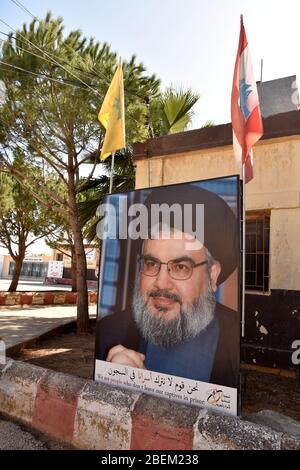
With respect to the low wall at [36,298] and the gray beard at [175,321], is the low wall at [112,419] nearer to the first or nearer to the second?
the gray beard at [175,321]

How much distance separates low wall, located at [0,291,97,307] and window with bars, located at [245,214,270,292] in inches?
531

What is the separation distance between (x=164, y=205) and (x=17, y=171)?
8.15 m

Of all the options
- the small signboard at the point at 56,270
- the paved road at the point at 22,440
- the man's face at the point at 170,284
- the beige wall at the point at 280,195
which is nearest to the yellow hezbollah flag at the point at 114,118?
the beige wall at the point at 280,195

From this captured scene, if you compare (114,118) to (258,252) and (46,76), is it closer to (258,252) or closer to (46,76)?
(258,252)

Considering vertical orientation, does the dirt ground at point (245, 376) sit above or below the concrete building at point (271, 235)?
Result: below

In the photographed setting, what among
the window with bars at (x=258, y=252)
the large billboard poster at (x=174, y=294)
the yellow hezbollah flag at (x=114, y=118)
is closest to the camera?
the large billboard poster at (x=174, y=294)

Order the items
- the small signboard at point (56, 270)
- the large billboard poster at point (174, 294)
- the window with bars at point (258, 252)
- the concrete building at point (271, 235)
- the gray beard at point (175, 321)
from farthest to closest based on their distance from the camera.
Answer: the small signboard at point (56, 270) < the window with bars at point (258, 252) < the concrete building at point (271, 235) < the gray beard at point (175, 321) < the large billboard poster at point (174, 294)

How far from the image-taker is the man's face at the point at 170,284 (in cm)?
356

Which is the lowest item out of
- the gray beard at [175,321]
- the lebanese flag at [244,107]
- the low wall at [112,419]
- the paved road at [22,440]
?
the paved road at [22,440]

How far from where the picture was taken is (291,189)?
215 inches

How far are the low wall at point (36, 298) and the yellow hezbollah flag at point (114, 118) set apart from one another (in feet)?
42.8

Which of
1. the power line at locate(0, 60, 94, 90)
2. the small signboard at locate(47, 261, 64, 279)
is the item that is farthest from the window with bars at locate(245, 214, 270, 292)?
the small signboard at locate(47, 261, 64, 279)
